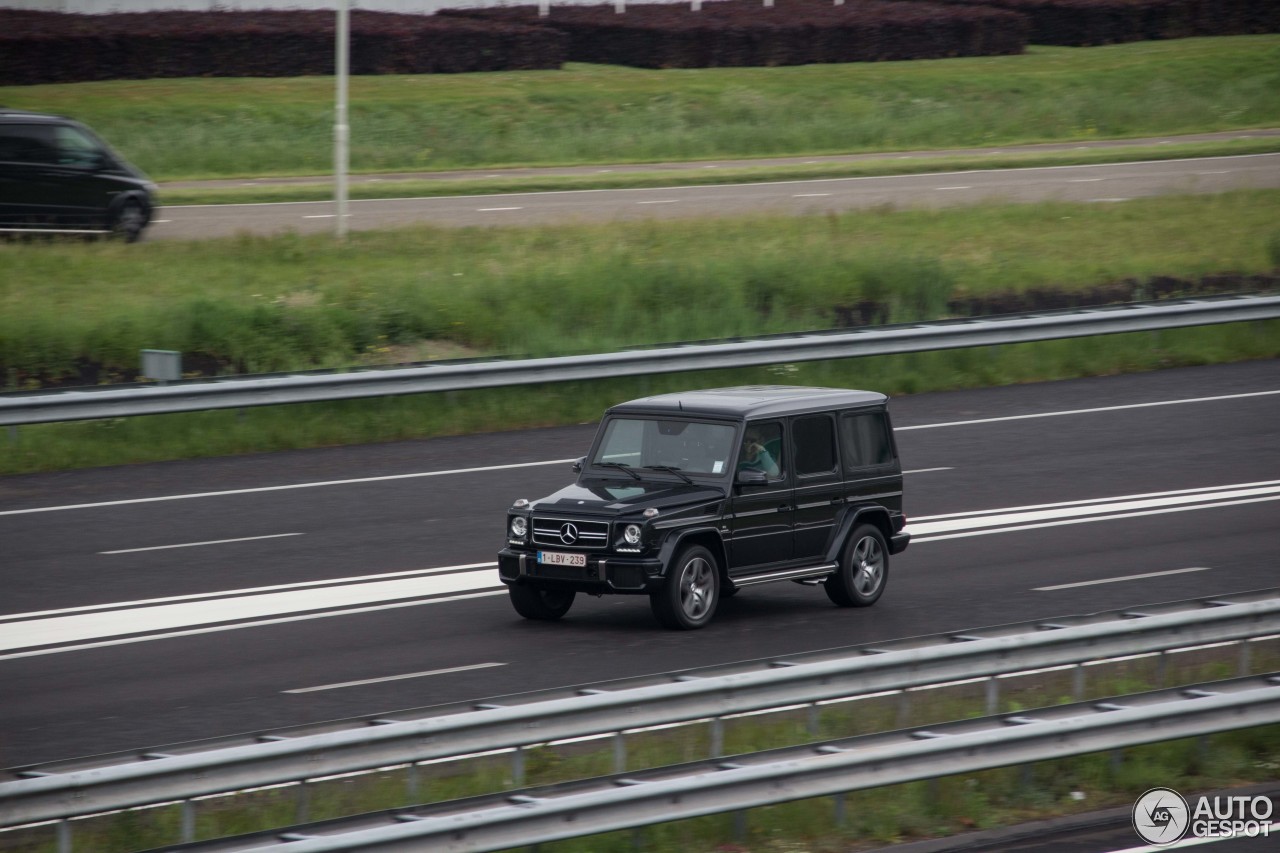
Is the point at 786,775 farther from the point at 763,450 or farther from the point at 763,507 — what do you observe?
the point at 763,450

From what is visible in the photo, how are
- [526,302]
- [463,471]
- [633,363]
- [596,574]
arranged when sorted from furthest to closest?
[526,302]
[633,363]
[463,471]
[596,574]

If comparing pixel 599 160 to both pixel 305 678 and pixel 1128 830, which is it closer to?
pixel 305 678

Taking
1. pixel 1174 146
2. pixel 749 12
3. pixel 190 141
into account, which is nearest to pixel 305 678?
pixel 190 141

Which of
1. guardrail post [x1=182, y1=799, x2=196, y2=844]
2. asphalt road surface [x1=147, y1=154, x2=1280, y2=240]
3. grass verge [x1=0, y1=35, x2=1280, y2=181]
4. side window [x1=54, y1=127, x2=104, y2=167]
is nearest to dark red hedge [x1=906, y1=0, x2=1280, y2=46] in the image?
grass verge [x1=0, y1=35, x2=1280, y2=181]

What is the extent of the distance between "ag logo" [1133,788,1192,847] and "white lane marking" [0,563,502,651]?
632cm

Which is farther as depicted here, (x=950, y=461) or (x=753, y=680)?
(x=950, y=461)

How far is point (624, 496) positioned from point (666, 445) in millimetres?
703

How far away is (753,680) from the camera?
929 cm

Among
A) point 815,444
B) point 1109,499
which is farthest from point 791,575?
point 1109,499

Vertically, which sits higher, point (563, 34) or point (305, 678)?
point (563, 34)

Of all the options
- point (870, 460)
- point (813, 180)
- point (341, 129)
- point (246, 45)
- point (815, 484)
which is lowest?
point (815, 484)

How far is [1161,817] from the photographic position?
9.05 m

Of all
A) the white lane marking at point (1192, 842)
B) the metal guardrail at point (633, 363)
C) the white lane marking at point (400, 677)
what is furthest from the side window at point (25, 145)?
the white lane marking at point (1192, 842)

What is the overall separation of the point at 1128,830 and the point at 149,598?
7.87 m
